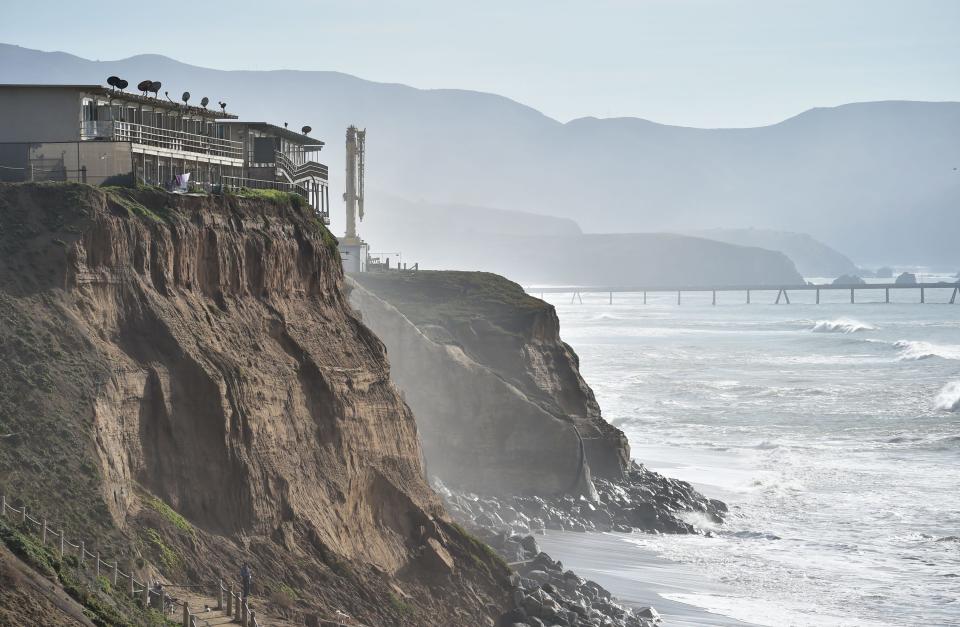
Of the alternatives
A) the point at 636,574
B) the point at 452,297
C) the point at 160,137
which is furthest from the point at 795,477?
the point at 160,137

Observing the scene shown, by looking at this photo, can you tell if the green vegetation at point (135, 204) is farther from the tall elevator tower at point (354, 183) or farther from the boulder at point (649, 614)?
the tall elevator tower at point (354, 183)

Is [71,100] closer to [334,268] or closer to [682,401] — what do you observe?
[334,268]

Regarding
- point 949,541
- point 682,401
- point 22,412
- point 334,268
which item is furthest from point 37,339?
point 682,401

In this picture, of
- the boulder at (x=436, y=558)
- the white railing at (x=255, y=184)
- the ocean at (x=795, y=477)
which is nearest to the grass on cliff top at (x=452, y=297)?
the ocean at (x=795, y=477)

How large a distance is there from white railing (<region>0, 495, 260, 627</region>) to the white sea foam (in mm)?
73039

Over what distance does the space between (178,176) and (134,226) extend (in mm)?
5593

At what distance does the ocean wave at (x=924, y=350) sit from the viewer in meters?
129

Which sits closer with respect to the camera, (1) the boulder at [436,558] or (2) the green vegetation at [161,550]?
(2) the green vegetation at [161,550]

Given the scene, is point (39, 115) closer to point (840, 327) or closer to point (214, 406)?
point (214, 406)

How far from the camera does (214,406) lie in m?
29.2

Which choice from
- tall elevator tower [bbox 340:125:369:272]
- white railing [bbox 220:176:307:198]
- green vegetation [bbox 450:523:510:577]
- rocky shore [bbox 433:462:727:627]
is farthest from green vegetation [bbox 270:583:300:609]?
tall elevator tower [bbox 340:125:369:272]

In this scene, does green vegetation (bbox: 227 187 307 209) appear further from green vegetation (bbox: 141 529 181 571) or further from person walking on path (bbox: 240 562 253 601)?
person walking on path (bbox: 240 562 253 601)

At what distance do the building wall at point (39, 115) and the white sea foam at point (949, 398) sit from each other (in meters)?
69.3

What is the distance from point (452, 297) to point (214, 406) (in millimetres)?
39056
